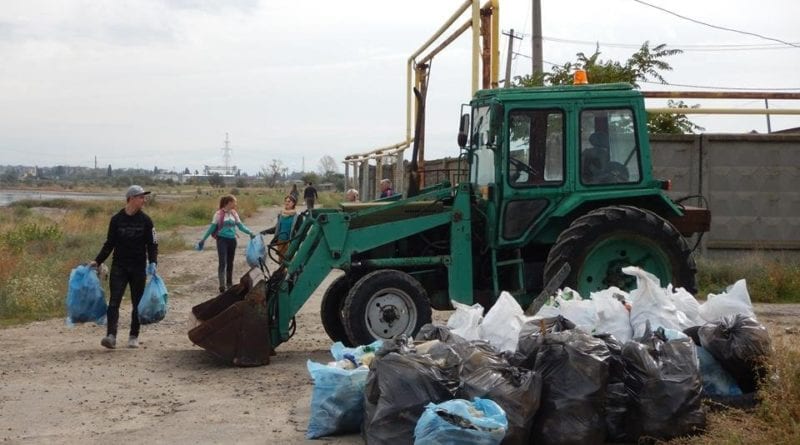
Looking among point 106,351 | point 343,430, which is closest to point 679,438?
point 343,430

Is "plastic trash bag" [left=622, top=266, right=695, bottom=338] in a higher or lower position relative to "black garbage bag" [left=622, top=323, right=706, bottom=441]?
higher

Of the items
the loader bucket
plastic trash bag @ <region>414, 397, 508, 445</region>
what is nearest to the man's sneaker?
the loader bucket

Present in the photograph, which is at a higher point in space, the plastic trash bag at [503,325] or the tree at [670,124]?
the tree at [670,124]

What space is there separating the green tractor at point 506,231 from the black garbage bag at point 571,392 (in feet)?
9.22

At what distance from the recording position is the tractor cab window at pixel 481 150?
9492 mm

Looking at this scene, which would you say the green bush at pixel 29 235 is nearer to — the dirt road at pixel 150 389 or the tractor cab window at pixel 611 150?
the dirt road at pixel 150 389

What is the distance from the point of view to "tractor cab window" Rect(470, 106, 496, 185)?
9492mm

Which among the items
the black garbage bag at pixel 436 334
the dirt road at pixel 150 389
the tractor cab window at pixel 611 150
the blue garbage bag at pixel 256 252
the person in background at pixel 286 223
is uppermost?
the tractor cab window at pixel 611 150

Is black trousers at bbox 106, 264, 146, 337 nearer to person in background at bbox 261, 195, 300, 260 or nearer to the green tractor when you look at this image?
the green tractor

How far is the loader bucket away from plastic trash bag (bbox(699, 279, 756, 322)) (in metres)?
3.89

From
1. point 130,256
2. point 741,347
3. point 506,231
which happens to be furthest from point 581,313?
point 130,256

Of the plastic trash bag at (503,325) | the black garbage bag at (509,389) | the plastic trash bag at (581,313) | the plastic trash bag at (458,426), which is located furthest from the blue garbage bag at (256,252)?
the plastic trash bag at (458,426)

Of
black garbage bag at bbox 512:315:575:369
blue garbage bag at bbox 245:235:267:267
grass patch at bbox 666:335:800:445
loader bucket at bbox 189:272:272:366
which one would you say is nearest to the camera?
grass patch at bbox 666:335:800:445

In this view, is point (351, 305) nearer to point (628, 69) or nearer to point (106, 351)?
point (106, 351)
